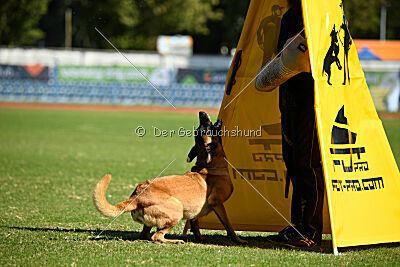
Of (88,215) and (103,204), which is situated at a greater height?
(103,204)

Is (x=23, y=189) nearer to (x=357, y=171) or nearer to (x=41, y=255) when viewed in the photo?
(x=41, y=255)

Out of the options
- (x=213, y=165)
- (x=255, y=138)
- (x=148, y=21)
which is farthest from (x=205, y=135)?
(x=148, y=21)

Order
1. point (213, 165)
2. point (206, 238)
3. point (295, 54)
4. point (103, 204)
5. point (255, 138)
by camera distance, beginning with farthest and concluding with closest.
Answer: point (255, 138), point (206, 238), point (213, 165), point (103, 204), point (295, 54)

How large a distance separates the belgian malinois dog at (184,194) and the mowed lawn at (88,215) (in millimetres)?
264

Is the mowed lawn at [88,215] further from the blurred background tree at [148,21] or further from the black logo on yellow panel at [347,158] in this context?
the blurred background tree at [148,21]

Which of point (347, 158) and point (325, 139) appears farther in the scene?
point (347, 158)

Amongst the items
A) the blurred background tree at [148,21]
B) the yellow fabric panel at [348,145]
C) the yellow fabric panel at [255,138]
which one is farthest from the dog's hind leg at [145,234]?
the blurred background tree at [148,21]

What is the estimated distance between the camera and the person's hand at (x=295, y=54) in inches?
204

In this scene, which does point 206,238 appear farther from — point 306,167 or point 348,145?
point 348,145

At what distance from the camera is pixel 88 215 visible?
7.46 m

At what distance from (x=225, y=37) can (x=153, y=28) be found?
8.98m

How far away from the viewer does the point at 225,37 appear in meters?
60.2

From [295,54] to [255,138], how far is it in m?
1.64

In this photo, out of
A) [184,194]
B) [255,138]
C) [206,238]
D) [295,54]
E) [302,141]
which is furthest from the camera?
[255,138]
